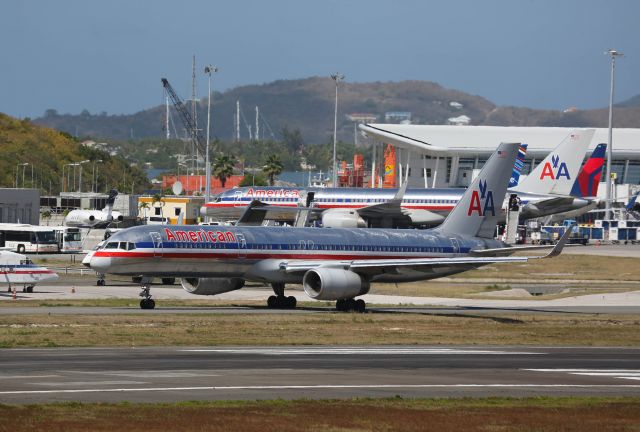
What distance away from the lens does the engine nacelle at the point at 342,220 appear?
98.0 meters

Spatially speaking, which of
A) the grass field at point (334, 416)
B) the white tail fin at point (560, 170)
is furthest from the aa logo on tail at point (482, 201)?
the white tail fin at point (560, 170)

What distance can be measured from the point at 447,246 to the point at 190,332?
20.1 meters

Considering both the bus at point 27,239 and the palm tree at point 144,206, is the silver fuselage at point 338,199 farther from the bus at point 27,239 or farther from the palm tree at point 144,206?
the palm tree at point 144,206

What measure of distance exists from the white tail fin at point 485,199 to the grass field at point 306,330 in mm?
9590

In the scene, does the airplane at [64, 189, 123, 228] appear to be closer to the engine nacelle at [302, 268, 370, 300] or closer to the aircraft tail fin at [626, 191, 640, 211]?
the aircraft tail fin at [626, 191, 640, 211]

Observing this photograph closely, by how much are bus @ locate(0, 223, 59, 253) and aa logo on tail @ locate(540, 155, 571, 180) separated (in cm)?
4838

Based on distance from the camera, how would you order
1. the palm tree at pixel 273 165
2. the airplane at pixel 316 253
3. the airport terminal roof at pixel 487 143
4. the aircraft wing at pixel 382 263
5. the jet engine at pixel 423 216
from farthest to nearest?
1. the airport terminal roof at pixel 487 143
2. the palm tree at pixel 273 165
3. the jet engine at pixel 423 216
4. the aircraft wing at pixel 382 263
5. the airplane at pixel 316 253

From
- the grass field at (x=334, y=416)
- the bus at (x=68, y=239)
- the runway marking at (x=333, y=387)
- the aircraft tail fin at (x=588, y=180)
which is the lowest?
the bus at (x=68, y=239)

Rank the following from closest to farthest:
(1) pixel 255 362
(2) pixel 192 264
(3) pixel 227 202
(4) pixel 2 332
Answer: (1) pixel 255 362, (4) pixel 2 332, (2) pixel 192 264, (3) pixel 227 202

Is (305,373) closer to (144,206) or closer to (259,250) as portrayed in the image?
(259,250)

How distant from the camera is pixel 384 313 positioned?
51625 mm

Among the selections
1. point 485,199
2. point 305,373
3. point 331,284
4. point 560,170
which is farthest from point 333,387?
point 560,170

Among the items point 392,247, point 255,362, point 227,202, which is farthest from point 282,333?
point 227,202

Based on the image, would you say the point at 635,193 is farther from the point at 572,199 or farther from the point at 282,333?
the point at 282,333
